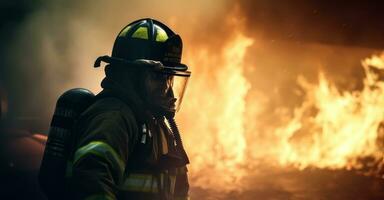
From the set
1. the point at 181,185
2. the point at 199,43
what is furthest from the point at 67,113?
the point at 199,43

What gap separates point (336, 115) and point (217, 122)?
12.0 ft

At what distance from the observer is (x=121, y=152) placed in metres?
2.65

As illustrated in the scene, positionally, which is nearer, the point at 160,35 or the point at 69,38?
the point at 160,35

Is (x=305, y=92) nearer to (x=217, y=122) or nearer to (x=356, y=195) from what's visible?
(x=217, y=122)

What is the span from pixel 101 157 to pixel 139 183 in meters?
0.59

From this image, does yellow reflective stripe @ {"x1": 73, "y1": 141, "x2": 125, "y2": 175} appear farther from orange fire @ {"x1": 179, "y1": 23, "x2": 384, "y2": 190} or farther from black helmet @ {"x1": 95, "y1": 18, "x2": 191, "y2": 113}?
orange fire @ {"x1": 179, "y1": 23, "x2": 384, "y2": 190}

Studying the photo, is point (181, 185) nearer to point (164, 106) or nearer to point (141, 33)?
point (164, 106)

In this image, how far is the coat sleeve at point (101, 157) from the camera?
2.44m

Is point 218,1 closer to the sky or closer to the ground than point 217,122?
closer to the sky

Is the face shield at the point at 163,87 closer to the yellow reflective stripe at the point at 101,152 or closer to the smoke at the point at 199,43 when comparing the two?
the yellow reflective stripe at the point at 101,152

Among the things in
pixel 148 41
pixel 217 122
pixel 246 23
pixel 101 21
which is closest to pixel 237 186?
pixel 217 122

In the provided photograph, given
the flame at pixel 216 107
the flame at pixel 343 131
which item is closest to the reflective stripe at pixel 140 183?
the flame at pixel 216 107

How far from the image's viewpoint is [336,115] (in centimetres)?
1415

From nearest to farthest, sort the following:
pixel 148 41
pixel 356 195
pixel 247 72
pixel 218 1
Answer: pixel 148 41
pixel 356 195
pixel 218 1
pixel 247 72
